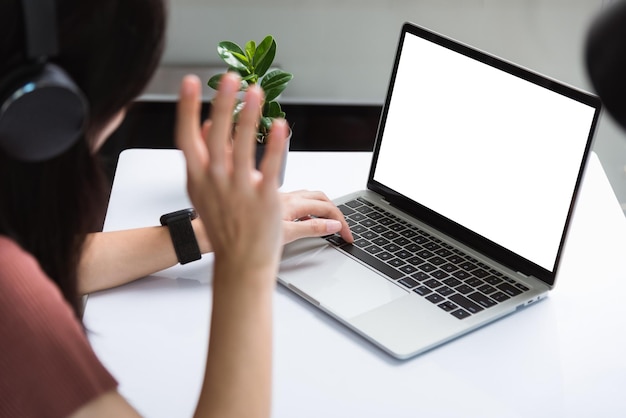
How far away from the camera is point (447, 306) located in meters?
1.13

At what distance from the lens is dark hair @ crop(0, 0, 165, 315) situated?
0.71 m

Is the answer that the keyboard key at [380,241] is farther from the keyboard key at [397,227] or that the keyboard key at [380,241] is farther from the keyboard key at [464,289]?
the keyboard key at [464,289]

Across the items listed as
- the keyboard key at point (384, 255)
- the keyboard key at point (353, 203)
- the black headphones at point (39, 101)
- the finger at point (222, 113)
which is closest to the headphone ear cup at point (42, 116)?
the black headphones at point (39, 101)

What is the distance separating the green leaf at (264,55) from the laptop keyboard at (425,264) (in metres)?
0.24

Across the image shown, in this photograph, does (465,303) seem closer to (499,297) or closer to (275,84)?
(499,297)

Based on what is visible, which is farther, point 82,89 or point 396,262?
point 396,262

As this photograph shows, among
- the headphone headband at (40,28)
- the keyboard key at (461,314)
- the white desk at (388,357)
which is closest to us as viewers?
the headphone headband at (40,28)

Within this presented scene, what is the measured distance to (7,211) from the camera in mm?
821

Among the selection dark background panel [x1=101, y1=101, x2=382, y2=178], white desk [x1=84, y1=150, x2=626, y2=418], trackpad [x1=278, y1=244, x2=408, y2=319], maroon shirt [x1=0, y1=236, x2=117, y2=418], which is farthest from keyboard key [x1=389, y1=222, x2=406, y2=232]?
dark background panel [x1=101, y1=101, x2=382, y2=178]

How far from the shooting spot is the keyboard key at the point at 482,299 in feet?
3.74

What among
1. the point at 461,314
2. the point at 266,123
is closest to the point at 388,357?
the point at 461,314

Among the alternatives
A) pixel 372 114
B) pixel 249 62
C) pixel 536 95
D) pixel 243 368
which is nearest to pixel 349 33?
pixel 372 114

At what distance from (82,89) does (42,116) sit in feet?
0.19

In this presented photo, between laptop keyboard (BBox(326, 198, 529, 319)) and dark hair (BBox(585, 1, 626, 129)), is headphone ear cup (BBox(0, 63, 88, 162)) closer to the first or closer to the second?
dark hair (BBox(585, 1, 626, 129))
